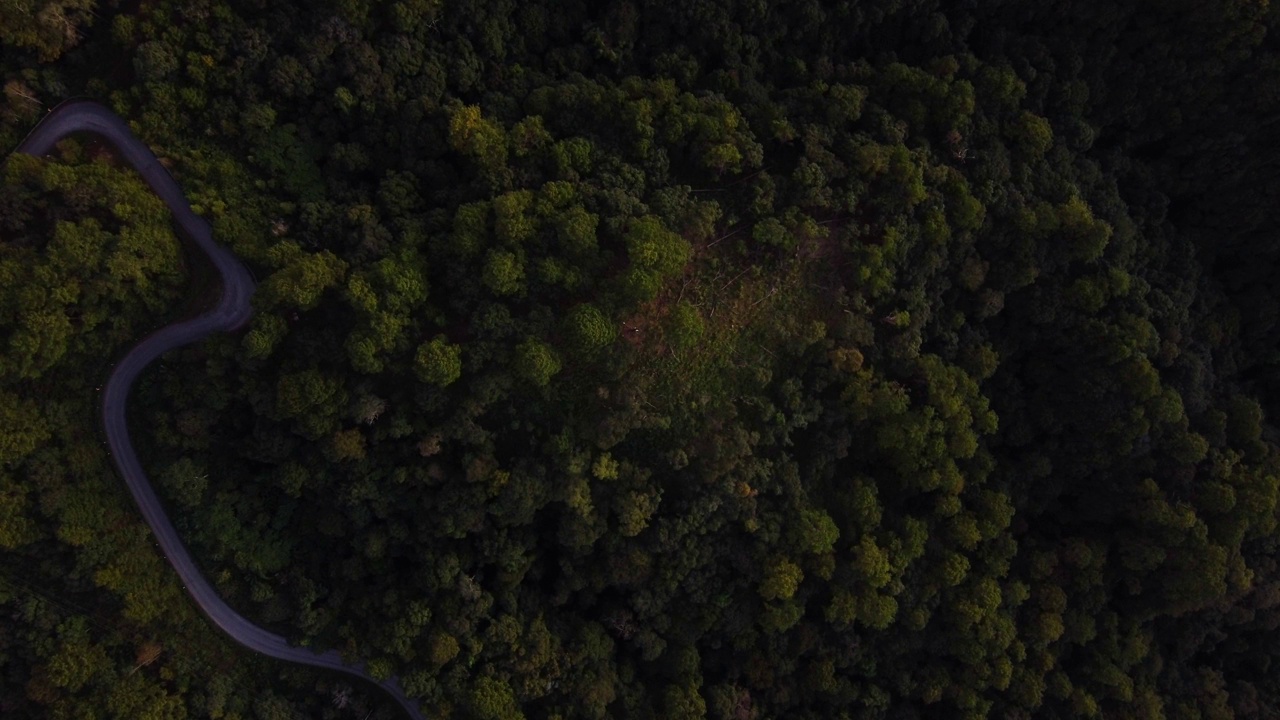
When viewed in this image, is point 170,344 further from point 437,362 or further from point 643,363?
point 643,363

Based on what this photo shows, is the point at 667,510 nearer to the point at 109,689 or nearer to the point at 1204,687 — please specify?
the point at 109,689

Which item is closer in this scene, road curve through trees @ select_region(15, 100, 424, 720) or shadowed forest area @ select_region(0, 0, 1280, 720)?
road curve through trees @ select_region(15, 100, 424, 720)

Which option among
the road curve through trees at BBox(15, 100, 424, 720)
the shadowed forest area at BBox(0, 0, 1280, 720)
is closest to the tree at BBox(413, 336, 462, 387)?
the shadowed forest area at BBox(0, 0, 1280, 720)

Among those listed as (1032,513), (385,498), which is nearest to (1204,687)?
(1032,513)

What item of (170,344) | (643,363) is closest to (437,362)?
(643,363)

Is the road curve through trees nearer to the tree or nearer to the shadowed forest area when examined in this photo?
the shadowed forest area
